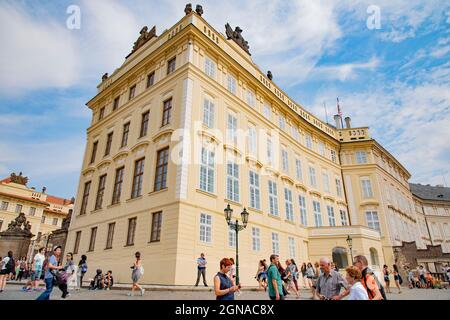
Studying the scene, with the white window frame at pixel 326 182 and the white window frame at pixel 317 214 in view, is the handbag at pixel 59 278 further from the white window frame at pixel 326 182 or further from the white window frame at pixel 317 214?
the white window frame at pixel 326 182

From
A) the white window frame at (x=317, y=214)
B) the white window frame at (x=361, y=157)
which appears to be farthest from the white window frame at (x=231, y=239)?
the white window frame at (x=361, y=157)

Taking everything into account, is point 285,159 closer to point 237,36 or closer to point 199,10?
point 237,36

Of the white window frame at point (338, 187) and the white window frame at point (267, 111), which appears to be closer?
the white window frame at point (267, 111)

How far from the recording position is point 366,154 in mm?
36031

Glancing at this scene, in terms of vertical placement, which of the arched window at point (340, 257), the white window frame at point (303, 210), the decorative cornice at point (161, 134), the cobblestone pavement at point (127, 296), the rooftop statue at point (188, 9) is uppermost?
the rooftop statue at point (188, 9)

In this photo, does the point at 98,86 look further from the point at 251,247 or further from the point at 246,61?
the point at 251,247

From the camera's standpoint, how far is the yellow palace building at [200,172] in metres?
17.5

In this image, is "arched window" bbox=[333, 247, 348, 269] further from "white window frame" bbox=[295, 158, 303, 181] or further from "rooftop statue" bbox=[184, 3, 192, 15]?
"rooftop statue" bbox=[184, 3, 192, 15]

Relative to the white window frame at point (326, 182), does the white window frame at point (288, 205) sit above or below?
below

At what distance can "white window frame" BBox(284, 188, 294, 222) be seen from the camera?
2581 centimetres

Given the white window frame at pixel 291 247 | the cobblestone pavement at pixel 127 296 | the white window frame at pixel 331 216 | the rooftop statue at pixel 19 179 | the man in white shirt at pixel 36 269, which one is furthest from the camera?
the rooftop statue at pixel 19 179

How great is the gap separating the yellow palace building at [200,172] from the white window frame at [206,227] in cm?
6

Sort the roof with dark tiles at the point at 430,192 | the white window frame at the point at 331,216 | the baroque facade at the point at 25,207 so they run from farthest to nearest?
the roof with dark tiles at the point at 430,192, the baroque facade at the point at 25,207, the white window frame at the point at 331,216
